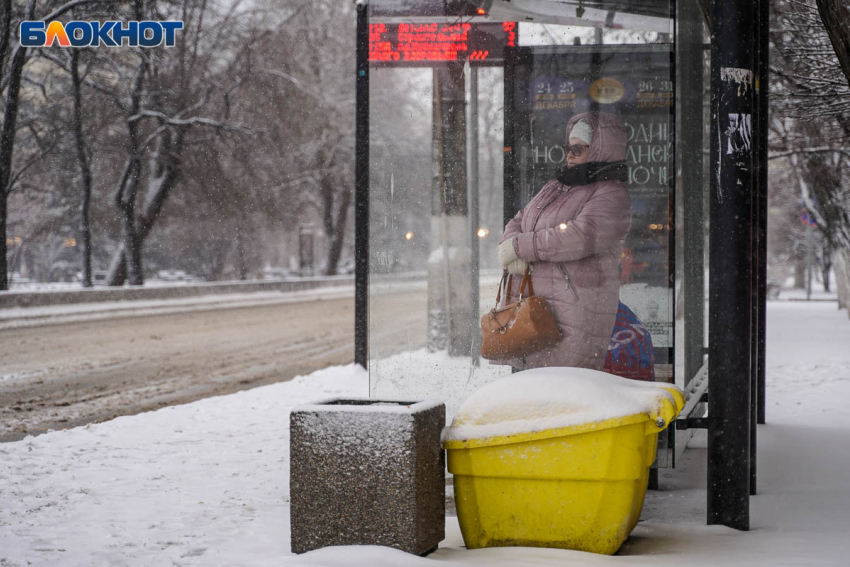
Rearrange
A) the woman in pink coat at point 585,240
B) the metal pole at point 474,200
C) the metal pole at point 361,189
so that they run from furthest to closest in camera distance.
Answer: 1. the metal pole at point 361,189
2. the metal pole at point 474,200
3. the woman in pink coat at point 585,240

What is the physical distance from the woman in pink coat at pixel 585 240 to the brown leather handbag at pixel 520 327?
0.06m

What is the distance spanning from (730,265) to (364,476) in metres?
2.17

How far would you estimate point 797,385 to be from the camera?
12.1m

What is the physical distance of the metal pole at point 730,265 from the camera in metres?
4.93

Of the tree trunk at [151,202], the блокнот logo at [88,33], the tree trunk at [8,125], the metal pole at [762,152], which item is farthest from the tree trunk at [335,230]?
the metal pole at [762,152]

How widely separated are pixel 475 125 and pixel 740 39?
5.81ft

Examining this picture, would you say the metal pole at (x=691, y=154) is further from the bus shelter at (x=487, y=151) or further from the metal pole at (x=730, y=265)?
the metal pole at (x=730, y=265)

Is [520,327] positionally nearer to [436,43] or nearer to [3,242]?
[436,43]

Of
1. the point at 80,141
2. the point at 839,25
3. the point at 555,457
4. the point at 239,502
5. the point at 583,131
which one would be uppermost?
the point at 80,141

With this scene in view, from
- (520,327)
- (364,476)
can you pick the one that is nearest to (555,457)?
(364,476)

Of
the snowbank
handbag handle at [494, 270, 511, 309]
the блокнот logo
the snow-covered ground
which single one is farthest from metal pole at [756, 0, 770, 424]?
the блокнот logo

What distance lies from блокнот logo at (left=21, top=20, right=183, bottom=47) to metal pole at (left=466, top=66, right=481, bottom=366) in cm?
1795

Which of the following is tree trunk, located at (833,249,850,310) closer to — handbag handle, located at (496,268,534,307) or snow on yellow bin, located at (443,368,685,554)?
handbag handle, located at (496,268,534,307)

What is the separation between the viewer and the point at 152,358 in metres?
15.2
